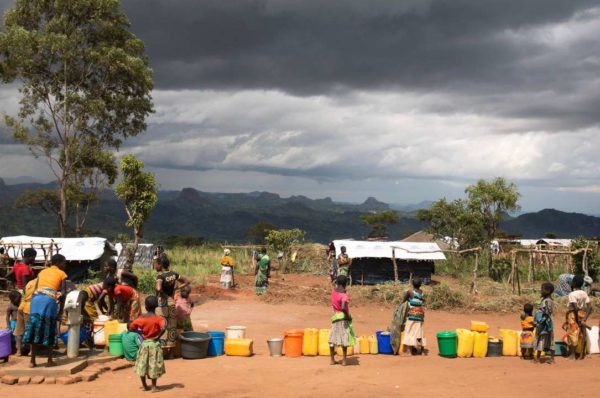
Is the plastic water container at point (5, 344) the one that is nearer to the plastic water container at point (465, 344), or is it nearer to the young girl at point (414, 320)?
the young girl at point (414, 320)

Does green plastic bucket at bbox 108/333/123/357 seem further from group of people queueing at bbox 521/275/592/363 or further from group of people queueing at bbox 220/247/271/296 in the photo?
group of people queueing at bbox 220/247/271/296

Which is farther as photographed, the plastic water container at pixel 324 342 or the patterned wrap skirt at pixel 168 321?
the plastic water container at pixel 324 342

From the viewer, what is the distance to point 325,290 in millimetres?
21562

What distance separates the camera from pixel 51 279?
29.1 feet

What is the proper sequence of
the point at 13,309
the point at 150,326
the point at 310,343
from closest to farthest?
the point at 150,326 < the point at 13,309 < the point at 310,343

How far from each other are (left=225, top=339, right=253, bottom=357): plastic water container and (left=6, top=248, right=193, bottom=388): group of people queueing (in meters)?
0.82

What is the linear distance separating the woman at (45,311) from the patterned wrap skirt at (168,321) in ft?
5.60

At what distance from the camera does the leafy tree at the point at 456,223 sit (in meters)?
34.6

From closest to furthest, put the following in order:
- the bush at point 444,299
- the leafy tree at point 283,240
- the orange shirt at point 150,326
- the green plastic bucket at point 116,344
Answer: the orange shirt at point 150,326, the green plastic bucket at point 116,344, the bush at point 444,299, the leafy tree at point 283,240

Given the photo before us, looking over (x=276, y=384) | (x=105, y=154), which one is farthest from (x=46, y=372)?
(x=105, y=154)

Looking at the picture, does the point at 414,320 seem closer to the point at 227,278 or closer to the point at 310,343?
the point at 310,343

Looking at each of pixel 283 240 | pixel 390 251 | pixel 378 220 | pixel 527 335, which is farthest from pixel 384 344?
pixel 378 220

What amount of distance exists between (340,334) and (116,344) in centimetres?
379

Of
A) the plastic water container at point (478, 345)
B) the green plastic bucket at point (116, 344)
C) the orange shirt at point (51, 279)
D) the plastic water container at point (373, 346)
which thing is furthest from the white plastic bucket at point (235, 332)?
the plastic water container at point (478, 345)
